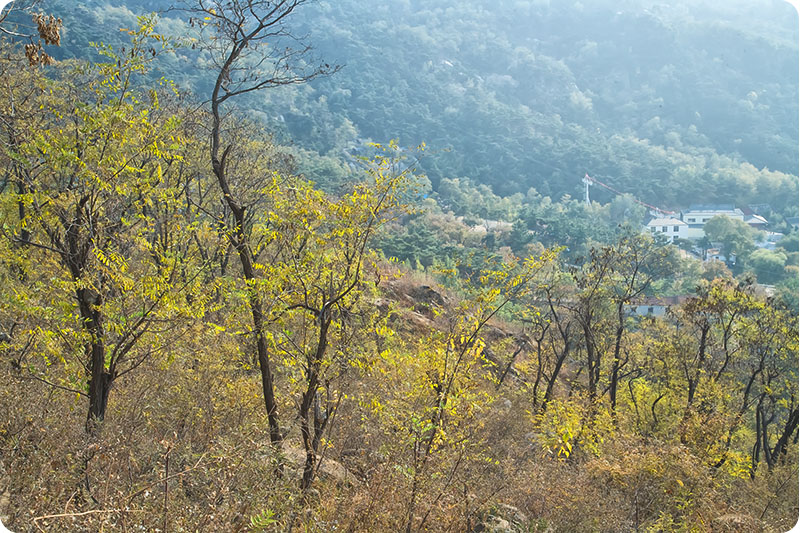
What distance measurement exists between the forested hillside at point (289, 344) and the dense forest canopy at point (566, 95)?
79.3 ft

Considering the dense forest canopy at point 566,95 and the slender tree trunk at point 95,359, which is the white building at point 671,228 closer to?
the dense forest canopy at point 566,95

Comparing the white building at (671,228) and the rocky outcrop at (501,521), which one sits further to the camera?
the white building at (671,228)

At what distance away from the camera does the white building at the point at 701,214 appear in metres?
55.8

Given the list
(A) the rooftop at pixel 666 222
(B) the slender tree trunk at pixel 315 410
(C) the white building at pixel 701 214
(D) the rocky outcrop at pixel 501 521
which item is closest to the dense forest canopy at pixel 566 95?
(C) the white building at pixel 701 214

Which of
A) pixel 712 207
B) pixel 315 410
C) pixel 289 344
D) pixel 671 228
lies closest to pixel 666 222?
pixel 671 228

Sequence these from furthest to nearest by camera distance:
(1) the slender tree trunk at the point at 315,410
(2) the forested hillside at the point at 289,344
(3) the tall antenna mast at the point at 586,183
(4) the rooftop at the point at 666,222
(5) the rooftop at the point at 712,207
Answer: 1. (3) the tall antenna mast at the point at 586,183
2. (5) the rooftop at the point at 712,207
3. (4) the rooftop at the point at 666,222
4. (1) the slender tree trunk at the point at 315,410
5. (2) the forested hillside at the point at 289,344

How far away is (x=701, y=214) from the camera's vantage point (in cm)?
6162

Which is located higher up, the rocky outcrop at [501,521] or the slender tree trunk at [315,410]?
the slender tree trunk at [315,410]

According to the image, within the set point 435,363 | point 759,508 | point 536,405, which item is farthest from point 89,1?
point 759,508

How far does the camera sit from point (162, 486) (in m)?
3.82

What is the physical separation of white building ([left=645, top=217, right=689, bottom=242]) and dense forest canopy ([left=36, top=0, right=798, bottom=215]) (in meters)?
10.1

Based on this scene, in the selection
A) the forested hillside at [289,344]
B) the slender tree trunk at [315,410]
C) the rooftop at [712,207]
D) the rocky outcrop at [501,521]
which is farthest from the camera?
the rooftop at [712,207]

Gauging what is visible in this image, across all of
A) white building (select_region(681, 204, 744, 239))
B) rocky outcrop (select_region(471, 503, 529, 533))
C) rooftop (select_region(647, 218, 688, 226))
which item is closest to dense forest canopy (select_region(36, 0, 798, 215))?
white building (select_region(681, 204, 744, 239))

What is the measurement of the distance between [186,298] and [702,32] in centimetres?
12988
